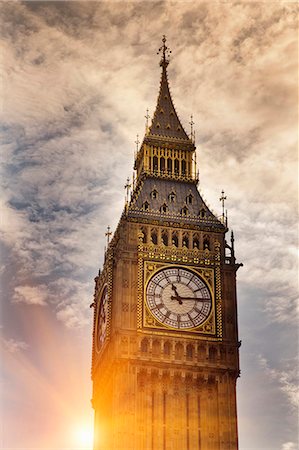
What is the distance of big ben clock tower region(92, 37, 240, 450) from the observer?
217 feet

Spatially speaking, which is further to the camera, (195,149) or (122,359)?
(195,149)

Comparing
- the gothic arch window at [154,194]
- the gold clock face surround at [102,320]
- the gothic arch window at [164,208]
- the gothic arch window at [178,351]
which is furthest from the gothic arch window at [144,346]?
the gothic arch window at [154,194]

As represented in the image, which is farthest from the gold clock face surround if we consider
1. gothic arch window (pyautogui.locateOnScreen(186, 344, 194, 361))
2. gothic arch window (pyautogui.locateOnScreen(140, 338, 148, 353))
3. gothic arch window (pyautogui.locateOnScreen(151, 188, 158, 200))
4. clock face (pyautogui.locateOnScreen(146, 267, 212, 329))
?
gothic arch window (pyautogui.locateOnScreen(151, 188, 158, 200))

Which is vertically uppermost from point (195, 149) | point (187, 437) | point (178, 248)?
point (195, 149)

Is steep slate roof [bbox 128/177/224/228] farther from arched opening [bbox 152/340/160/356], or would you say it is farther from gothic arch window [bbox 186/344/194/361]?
gothic arch window [bbox 186/344/194/361]

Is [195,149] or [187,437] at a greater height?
[195,149]

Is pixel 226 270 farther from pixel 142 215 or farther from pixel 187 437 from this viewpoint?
pixel 187 437

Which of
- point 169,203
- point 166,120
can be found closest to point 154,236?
point 169,203

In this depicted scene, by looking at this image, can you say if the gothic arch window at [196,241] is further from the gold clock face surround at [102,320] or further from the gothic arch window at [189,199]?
the gold clock face surround at [102,320]

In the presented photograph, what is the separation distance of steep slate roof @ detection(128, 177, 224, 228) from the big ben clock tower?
96 mm

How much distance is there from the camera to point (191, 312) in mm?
69438

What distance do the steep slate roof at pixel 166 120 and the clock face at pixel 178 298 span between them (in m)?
15.2

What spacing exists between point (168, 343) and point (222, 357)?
391 cm

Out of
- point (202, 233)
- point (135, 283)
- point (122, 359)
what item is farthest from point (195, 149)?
point (122, 359)
